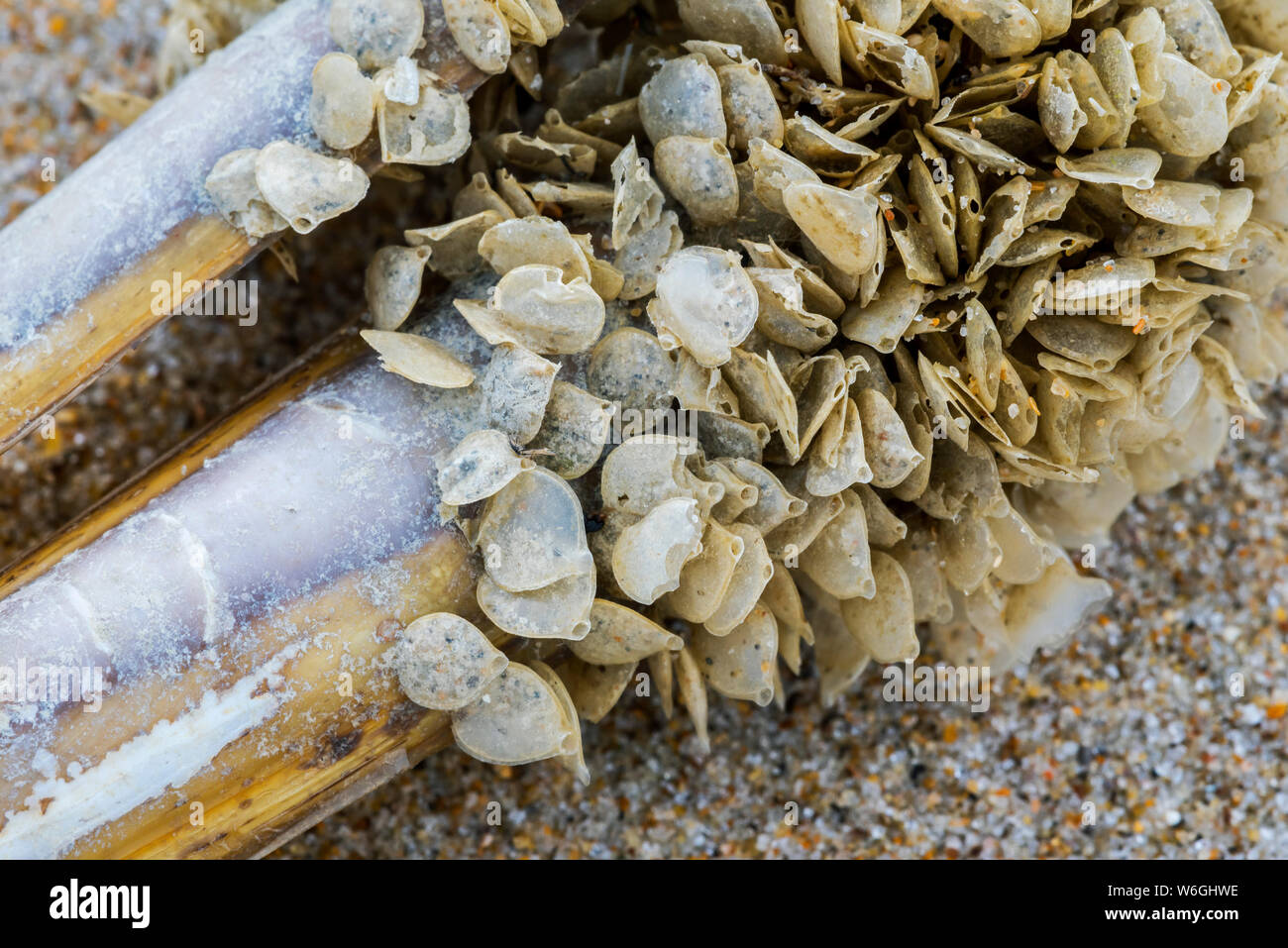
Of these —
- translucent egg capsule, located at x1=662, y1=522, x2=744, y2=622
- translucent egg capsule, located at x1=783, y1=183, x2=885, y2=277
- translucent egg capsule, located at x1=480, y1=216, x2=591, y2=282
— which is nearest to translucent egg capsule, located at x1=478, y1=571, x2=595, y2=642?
translucent egg capsule, located at x1=662, y1=522, x2=744, y2=622

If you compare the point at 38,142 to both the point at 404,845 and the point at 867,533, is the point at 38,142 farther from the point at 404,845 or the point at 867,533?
the point at 867,533

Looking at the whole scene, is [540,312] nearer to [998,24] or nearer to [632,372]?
[632,372]

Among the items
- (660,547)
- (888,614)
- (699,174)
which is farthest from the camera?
(888,614)

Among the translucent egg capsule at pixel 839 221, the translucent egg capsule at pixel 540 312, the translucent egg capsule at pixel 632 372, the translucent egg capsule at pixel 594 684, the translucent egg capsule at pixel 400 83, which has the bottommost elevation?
the translucent egg capsule at pixel 594 684

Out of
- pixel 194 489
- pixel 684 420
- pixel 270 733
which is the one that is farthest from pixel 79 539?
pixel 684 420

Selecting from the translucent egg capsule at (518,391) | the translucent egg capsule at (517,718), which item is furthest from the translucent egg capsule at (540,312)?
the translucent egg capsule at (517,718)

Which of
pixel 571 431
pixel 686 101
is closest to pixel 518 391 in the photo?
pixel 571 431

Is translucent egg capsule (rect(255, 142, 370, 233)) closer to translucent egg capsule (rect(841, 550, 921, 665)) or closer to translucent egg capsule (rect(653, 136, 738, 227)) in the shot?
translucent egg capsule (rect(653, 136, 738, 227))

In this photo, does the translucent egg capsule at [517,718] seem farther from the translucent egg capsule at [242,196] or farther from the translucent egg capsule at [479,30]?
the translucent egg capsule at [479,30]

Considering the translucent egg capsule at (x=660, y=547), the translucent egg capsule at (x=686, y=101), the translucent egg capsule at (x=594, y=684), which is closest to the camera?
the translucent egg capsule at (x=660, y=547)
